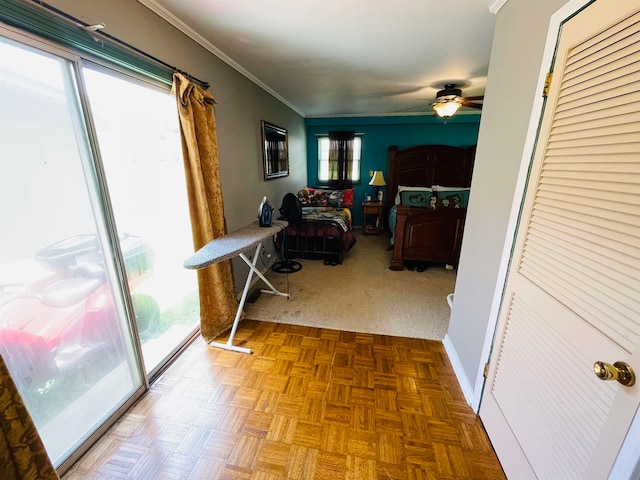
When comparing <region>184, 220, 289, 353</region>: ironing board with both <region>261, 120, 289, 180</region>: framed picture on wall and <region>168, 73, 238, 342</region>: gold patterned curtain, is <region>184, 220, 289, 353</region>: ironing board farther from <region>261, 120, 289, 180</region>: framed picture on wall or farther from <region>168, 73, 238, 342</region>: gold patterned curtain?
<region>261, 120, 289, 180</region>: framed picture on wall

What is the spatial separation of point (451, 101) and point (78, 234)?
11.1 ft

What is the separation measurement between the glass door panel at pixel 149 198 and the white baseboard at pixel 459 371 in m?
2.07

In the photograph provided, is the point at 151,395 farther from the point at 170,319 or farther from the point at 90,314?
the point at 90,314

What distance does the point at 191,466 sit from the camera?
1263 mm

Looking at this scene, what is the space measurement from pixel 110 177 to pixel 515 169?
2104 millimetres

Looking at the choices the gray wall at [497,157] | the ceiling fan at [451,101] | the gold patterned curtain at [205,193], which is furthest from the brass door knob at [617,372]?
the ceiling fan at [451,101]

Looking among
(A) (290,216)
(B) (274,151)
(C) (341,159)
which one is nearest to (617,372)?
(A) (290,216)

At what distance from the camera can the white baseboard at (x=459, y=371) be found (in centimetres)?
160

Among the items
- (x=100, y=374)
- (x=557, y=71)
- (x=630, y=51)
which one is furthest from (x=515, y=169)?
(x=100, y=374)

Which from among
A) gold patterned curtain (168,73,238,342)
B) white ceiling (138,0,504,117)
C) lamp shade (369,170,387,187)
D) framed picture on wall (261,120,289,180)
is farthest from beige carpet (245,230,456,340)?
white ceiling (138,0,504,117)

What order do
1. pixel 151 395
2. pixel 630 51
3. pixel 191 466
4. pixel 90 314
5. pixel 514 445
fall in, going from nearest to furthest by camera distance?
1. pixel 630 51
2. pixel 514 445
3. pixel 191 466
4. pixel 90 314
5. pixel 151 395

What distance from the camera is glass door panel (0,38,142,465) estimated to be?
1.02 metres

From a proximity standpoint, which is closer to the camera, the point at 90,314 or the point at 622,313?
the point at 622,313

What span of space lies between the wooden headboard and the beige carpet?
7.38 feet
